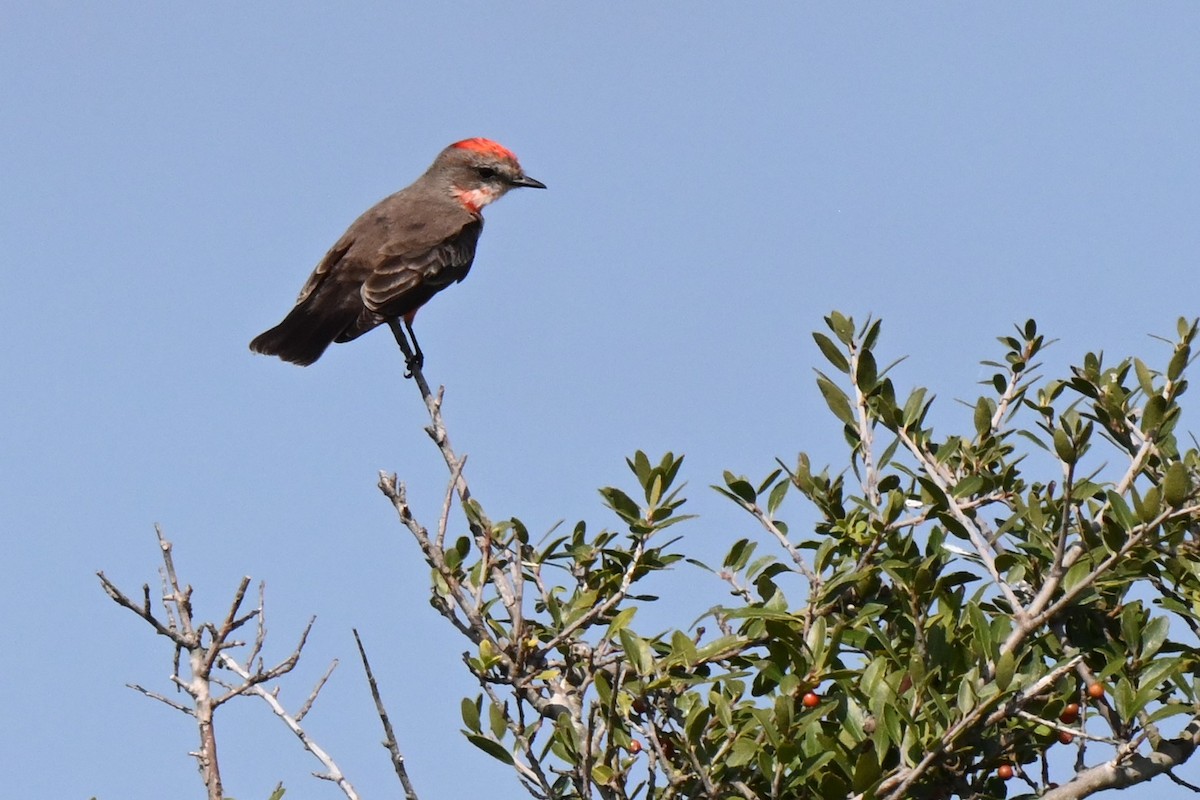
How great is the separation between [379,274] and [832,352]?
16.5 feet

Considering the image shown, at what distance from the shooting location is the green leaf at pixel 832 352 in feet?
12.6

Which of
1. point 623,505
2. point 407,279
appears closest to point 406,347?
point 407,279

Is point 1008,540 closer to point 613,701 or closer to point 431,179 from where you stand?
point 613,701

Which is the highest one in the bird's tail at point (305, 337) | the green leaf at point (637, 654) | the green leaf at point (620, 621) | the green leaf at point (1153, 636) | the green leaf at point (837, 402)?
the bird's tail at point (305, 337)

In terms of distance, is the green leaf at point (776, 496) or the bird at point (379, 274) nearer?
the green leaf at point (776, 496)

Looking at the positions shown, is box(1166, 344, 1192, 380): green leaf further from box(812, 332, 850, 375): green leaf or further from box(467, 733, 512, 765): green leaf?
box(467, 733, 512, 765): green leaf

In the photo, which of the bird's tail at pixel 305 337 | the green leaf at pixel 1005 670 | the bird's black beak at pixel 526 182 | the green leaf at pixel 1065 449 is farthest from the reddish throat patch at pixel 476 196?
the green leaf at pixel 1005 670

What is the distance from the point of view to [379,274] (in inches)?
332

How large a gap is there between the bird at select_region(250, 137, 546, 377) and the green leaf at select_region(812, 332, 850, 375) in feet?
13.2

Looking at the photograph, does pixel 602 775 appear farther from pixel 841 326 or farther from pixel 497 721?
pixel 841 326

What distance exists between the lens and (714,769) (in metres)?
3.10

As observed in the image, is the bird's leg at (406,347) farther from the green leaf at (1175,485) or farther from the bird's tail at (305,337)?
the green leaf at (1175,485)

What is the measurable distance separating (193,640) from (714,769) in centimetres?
154

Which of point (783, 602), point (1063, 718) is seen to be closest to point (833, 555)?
point (783, 602)
